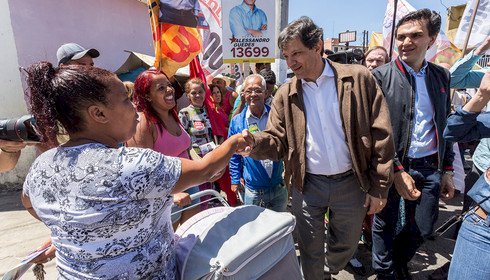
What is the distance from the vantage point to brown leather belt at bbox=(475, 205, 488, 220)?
150 centimetres

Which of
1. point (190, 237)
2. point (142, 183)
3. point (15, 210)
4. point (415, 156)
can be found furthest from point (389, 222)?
point (15, 210)

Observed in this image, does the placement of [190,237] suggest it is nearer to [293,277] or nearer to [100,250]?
[100,250]

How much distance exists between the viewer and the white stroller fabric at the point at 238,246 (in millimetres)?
1104

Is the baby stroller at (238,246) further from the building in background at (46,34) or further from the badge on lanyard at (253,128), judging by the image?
the building in background at (46,34)

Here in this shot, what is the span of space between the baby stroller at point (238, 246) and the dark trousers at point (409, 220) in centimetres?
153

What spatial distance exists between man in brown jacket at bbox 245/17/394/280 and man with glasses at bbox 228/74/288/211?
611 mm

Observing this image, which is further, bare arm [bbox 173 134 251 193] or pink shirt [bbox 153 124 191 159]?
pink shirt [bbox 153 124 191 159]

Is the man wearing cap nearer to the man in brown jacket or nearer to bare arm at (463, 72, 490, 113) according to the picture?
the man in brown jacket

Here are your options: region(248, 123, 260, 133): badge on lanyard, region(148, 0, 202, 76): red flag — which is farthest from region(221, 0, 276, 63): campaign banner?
region(248, 123, 260, 133): badge on lanyard

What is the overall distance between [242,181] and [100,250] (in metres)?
2.17

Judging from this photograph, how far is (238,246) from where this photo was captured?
3.77 ft

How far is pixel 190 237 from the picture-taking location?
1.27m

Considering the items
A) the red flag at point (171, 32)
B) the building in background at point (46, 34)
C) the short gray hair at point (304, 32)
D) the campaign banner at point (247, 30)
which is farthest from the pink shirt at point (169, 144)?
the building in background at point (46, 34)

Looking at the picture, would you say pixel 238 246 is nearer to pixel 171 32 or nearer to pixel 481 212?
pixel 481 212
